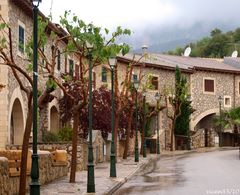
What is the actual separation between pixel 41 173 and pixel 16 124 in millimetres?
6513

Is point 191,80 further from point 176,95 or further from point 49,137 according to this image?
point 49,137

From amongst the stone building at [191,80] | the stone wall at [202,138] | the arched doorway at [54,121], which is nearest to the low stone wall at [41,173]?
the stone building at [191,80]

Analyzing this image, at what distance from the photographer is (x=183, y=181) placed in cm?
2128

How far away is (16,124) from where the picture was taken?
84.7 ft

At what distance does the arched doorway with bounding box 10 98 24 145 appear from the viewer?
84.3 ft

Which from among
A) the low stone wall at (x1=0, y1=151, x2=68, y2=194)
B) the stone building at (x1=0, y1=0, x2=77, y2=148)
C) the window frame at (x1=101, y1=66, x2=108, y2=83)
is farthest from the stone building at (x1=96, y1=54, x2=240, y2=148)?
the low stone wall at (x1=0, y1=151, x2=68, y2=194)

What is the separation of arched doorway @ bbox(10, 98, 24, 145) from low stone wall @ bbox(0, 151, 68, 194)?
9.89 ft

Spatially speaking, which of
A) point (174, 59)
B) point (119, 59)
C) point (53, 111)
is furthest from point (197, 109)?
point (53, 111)

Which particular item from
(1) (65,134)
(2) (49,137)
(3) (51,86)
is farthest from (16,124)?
(3) (51,86)

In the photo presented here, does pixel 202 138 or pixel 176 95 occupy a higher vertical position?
pixel 176 95

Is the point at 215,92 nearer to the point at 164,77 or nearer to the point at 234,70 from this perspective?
the point at 234,70

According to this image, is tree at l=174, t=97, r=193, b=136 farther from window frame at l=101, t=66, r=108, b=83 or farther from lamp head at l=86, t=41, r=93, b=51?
lamp head at l=86, t=41, r=93, b=51

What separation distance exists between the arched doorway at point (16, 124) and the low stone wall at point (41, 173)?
3.01 metres

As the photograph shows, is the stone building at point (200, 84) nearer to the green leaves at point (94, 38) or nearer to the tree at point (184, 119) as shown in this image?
the tree at point (184, 119)
